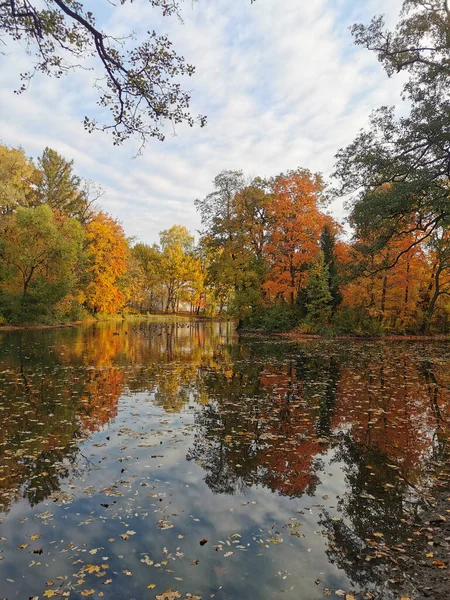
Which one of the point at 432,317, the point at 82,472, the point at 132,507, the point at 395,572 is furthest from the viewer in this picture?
the point at 432,317

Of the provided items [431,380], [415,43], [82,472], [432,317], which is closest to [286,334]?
[432,317]

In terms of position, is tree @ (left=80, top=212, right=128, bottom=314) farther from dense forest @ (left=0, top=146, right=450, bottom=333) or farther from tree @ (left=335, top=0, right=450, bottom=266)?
tree @ (left=335, top=0, right=450, bottom=266)

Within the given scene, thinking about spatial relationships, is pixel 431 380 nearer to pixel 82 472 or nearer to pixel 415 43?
pixel 82 472

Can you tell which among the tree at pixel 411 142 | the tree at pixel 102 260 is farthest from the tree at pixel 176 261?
the tree at pixel 411 142

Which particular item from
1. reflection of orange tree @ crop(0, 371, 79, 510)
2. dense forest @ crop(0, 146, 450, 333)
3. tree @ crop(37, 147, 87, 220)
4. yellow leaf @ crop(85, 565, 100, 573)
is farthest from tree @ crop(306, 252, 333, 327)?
tree @ crop(37, 147, 87, 220)

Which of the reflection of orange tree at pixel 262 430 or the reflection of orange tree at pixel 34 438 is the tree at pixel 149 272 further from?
the reflection of orange tree at pixel 34 438

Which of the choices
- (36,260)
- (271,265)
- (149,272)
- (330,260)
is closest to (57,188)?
(36,260)

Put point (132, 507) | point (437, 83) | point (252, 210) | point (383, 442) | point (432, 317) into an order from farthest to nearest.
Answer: point (252, 210) → point (432, 317) → point (437, 83) → point (383, 442) → point (132, 507)

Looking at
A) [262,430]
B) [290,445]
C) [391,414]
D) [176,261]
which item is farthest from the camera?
[176,261]

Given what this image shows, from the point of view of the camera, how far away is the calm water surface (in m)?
3.60

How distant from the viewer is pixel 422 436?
24.4 ft

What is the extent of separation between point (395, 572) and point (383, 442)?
12.1 feet

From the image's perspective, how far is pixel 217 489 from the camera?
5.37 m

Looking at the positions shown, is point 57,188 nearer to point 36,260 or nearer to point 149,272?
point 36,260
